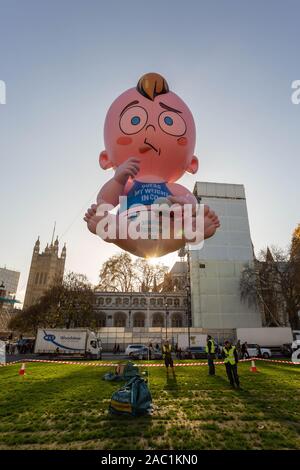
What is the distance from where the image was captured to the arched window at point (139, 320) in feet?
200

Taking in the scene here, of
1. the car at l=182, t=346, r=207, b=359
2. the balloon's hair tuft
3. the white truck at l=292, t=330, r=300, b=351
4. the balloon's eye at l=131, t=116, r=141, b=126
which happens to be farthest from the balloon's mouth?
the white truck at l=292, t=330, r=300, b=351

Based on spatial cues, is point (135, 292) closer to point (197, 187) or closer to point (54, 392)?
point (197, 187)

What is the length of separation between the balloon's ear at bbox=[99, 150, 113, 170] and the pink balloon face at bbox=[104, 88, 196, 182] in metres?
0.40

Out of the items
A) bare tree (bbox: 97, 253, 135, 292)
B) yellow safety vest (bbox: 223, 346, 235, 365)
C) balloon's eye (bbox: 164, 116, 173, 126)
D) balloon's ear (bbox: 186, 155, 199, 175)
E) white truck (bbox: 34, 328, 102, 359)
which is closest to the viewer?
balloon's eye (bbox: 164, 116, 173, 126)

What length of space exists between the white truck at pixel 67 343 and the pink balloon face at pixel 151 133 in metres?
26.7

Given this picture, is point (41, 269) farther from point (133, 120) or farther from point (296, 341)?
point (133, 120)

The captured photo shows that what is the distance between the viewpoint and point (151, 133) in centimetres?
577

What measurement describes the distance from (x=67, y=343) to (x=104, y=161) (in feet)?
87.9

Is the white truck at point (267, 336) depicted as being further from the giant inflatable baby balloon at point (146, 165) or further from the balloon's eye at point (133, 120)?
the balloon's eye at point (133, 120)

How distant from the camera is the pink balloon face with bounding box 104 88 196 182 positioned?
5.80 meters

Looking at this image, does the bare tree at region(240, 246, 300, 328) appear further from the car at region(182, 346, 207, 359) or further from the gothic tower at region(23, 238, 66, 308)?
the gothic tower at region(23, 238, 66, 308)

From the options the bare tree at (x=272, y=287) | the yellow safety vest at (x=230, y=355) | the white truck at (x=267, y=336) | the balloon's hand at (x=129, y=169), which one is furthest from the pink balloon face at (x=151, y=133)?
the bare tree at (x=272, y=287)

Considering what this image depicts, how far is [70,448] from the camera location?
16.2ft
